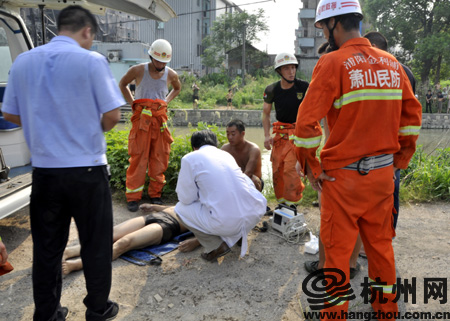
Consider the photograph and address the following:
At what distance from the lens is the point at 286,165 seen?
4.55m

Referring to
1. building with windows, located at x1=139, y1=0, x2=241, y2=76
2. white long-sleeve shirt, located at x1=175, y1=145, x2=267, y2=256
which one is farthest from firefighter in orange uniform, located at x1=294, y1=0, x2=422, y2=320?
building with windows, located at x1=139, y1=0, x2=241, y2=76

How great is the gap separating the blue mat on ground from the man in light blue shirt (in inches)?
44.0

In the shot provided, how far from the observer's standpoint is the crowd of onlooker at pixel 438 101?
856 inches

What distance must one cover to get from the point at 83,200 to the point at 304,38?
132 feet

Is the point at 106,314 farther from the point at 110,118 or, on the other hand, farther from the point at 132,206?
the point at 132,206

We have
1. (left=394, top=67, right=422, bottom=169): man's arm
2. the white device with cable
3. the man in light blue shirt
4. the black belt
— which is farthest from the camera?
the white device with cable

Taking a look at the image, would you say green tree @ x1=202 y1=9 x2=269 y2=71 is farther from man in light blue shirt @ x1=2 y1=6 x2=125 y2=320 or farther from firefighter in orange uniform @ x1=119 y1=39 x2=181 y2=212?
man in light blue shirt @ x1=2 y1=6 x2=125 y2=320

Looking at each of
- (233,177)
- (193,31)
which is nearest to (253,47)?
(193,31)

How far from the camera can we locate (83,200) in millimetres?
2205

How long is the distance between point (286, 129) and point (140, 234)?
212 centimetres

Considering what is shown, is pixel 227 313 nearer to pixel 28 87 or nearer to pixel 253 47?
pixel 28 87

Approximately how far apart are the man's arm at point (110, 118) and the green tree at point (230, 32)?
3167 centimetres

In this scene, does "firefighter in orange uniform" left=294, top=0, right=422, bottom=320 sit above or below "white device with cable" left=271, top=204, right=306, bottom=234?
above

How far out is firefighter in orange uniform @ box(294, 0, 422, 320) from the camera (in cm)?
226
